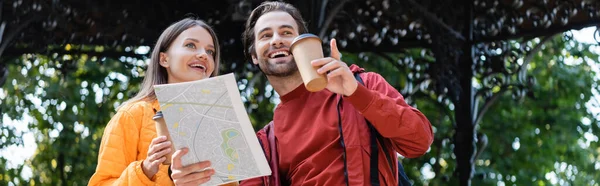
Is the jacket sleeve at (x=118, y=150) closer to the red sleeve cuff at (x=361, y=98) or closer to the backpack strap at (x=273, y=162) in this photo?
the backpack strap at (x=273, y=162)

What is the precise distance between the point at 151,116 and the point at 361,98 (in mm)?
795

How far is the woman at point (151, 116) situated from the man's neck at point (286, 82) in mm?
248

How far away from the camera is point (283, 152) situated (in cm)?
330

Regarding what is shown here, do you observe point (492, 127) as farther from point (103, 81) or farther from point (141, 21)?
point (141, 21)

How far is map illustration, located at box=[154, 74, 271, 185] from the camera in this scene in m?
2.91

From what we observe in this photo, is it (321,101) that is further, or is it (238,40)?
(238,40)

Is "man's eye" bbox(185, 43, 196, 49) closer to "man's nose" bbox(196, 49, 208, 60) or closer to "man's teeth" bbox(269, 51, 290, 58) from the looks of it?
"man's nose" bbox(196, 49, 208, 60)

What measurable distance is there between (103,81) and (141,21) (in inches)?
136

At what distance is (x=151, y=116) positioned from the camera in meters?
3.42

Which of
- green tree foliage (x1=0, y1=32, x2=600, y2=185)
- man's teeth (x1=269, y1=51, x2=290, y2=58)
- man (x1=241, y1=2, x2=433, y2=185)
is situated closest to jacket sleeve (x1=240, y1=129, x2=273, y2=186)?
man (x1=241, y1=2, x2=433, y2=185)

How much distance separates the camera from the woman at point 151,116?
3.19 metres

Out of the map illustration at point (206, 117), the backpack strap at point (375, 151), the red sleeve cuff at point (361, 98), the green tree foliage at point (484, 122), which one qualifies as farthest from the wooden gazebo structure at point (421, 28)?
the map illustration at point (206, 117)

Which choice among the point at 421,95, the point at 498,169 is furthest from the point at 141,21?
the point at 498,169

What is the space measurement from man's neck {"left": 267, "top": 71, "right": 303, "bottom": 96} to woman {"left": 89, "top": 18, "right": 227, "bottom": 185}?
0.81 feet
